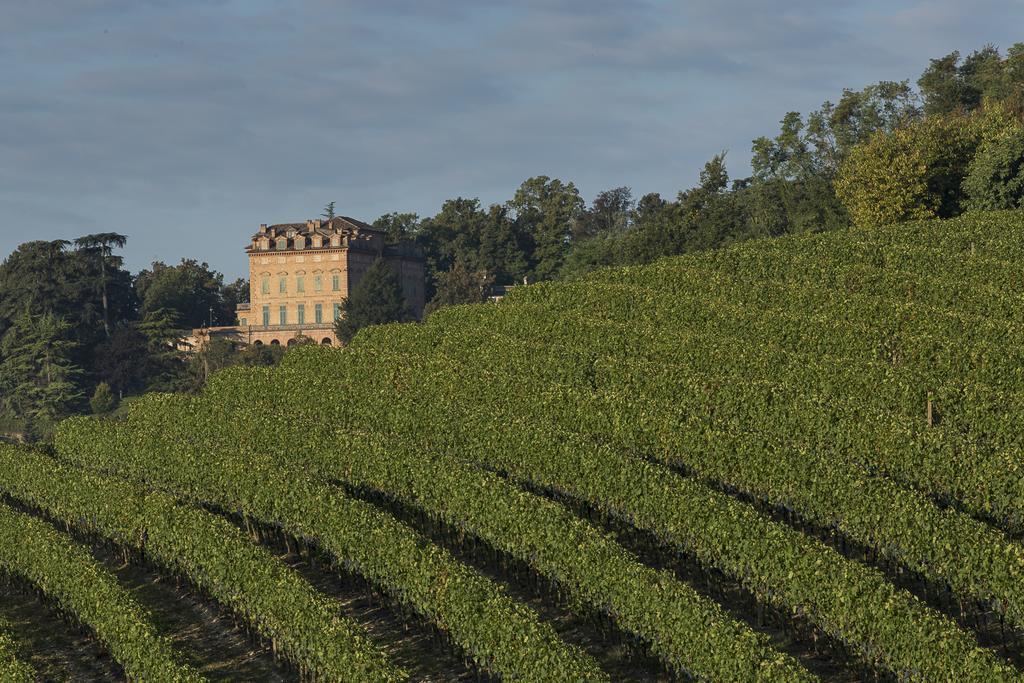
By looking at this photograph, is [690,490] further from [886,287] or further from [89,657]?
[886,287]

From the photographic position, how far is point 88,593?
28.7 metres

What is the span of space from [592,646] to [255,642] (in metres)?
7.12

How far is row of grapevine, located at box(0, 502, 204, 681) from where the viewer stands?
82.2ft

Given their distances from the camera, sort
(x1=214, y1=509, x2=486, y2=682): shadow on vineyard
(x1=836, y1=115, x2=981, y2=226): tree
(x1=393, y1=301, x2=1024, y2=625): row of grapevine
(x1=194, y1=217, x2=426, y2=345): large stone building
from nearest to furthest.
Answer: (x1=393, y1=301, x2=1024, y2=625): row of grapevine → (x1=214, y1=509, x2=486, y2=682): shadow on vineyard → (x1=836, y1=115, x2=981, y2=226): tree → (x1=194, y1=217, x2=426, y2=345): large stone building

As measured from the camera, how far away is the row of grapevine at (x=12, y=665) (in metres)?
24.4

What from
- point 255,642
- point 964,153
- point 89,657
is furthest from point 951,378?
point 964,153

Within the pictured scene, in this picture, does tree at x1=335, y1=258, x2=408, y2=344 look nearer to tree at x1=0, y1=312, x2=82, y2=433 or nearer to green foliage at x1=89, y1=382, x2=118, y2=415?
green foliage at x1=89, y1=382, x2=118, y2=415

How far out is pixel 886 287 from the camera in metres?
45.8

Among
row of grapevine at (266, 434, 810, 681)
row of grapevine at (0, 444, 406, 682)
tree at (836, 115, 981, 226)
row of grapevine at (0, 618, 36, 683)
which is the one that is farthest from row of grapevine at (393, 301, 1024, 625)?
tree at (836, 115, 981, 226)

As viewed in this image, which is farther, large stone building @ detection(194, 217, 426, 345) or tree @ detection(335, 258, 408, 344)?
large stone building @ detection(194, 217, 426, 345)

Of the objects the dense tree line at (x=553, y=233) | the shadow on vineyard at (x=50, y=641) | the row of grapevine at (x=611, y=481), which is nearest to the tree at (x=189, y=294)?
the dense tree line at (x=553, y=233)

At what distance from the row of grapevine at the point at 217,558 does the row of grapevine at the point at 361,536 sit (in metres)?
1.73

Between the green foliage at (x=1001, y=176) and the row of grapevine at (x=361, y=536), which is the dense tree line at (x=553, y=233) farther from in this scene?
the row of grapevine at (x=361, y=536)

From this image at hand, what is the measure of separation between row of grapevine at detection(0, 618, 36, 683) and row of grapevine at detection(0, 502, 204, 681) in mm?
1821
